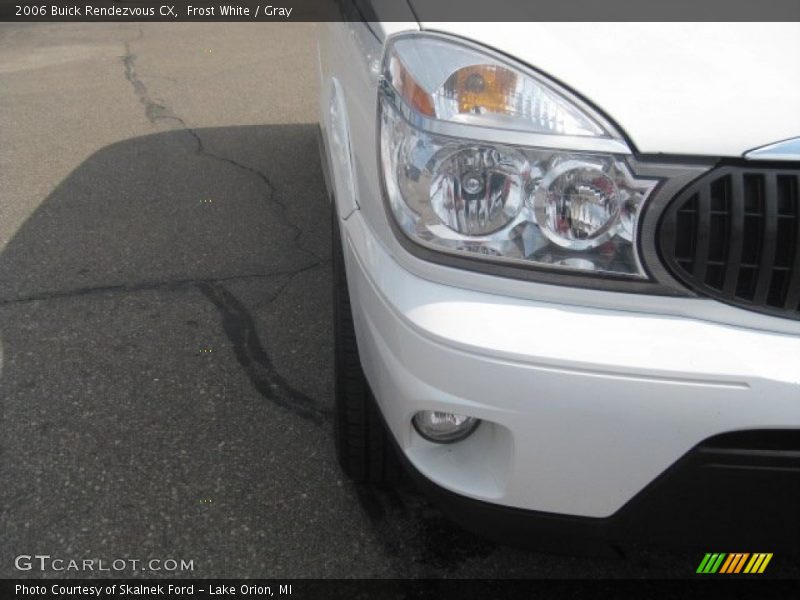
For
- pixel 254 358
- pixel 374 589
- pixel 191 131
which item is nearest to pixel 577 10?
pixel 374 589

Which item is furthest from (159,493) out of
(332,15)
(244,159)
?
(244,159)

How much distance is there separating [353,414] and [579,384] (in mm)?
877

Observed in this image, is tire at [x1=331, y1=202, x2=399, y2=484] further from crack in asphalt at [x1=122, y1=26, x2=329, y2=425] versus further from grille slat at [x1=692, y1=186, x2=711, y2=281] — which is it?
grille slat at [x1=692, y1=186, x2=711, y2=281]

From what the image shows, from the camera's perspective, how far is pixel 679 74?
57.7 inches

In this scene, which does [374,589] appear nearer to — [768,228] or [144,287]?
[768,228]

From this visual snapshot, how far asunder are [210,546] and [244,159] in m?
3.19

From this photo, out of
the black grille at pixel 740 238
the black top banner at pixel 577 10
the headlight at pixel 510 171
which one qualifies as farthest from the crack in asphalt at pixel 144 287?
the black grille at pixel 740 238

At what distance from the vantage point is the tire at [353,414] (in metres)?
2.13

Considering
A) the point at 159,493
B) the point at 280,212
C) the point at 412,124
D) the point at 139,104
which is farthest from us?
the point at 139,104

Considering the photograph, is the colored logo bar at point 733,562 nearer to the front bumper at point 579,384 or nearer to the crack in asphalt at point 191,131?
the front bumper at point 579,384

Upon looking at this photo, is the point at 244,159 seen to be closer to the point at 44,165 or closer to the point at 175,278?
the point at 44,165

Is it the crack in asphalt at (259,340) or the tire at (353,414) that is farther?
the crack in asphalt at (259,340)

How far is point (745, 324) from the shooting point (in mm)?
1479

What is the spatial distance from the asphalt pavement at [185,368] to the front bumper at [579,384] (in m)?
0.38
